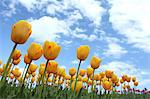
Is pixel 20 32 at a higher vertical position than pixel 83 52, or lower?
lower

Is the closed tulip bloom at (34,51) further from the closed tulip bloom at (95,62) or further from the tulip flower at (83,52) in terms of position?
the closed tulip bloom at (95,62)

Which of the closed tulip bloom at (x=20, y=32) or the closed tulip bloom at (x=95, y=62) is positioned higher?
the closed tulip bloom at (x=95, y=62)

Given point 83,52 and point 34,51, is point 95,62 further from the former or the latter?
point 34,51

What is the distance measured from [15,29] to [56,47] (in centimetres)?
76

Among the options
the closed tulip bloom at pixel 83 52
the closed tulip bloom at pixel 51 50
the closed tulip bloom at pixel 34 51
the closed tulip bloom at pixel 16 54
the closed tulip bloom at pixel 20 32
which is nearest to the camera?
the closed tulip bloom at pixel 20 32

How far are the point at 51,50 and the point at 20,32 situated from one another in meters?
0.66

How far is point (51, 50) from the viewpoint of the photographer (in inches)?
162

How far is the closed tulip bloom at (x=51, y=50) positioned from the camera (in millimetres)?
4078

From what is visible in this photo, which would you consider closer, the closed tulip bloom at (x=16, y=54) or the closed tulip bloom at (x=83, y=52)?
the closed tulip bloom at (x=16, y=54)

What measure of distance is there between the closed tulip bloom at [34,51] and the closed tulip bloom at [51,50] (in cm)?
11

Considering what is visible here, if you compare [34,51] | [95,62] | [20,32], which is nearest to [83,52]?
[95,62]

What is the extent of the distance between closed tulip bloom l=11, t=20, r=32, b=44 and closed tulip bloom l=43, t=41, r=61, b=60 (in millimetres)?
517

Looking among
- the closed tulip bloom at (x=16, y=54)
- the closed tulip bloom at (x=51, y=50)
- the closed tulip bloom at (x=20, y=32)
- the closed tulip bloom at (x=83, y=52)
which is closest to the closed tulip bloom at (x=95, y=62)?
the closed tulip bloom at (x=83, y=52)

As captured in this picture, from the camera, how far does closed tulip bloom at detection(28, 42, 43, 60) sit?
13.7 feet
